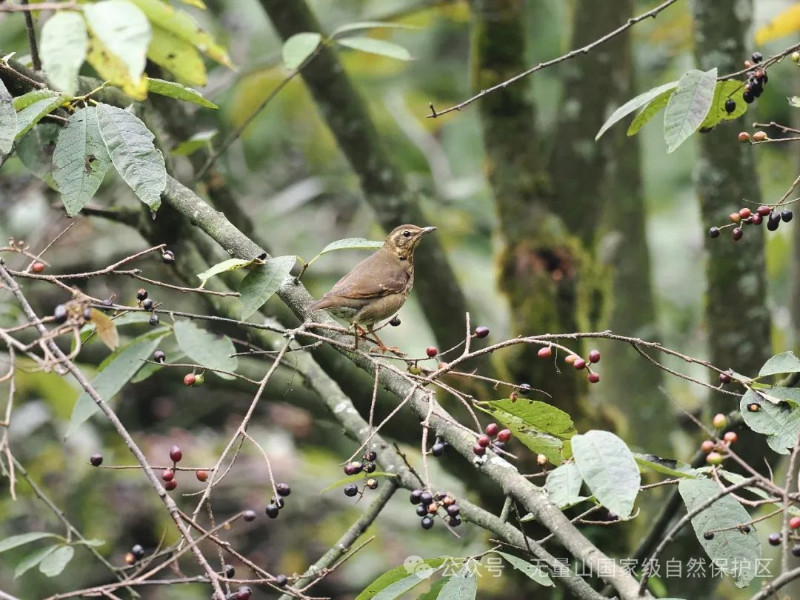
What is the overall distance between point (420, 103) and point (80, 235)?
10.5 ft

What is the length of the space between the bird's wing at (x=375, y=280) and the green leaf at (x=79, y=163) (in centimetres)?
105

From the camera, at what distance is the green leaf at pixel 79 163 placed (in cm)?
219

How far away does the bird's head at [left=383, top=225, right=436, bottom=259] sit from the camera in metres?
3.74

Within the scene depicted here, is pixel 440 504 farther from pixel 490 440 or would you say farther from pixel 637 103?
pixel 637 103

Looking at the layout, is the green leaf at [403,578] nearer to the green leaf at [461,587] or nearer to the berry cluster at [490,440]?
the green leaf at [461,587]

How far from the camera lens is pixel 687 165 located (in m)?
7.23

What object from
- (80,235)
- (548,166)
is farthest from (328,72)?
(80,235)

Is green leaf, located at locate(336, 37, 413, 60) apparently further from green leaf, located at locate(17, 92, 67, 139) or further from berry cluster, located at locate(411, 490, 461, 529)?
A: berry cluster, located at locate(411, 490, 461, 529)

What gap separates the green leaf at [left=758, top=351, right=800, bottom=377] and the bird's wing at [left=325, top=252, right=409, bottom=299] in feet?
4.81

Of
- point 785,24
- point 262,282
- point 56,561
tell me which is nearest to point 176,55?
point 262,282

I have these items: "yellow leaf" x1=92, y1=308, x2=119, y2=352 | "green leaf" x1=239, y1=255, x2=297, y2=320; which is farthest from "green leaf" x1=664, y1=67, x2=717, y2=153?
"yellow leaf" x1=92, y1=308, x2=119, y2=352

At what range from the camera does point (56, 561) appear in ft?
8.71

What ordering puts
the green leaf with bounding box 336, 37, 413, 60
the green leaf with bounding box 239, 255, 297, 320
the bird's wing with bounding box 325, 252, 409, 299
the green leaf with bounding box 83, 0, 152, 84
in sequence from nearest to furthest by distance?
the green leaf with bounding box 83, 0, 152, 84 < the green leaf with bounding box 239, 255, 297, 320 < the green leaf with bounding box 336, 37, 413, 60 < the bird's wing with bounding box 325, 252, 409, 299

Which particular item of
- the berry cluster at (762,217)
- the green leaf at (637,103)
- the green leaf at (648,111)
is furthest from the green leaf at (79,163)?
the berry cluster at (762,217)
